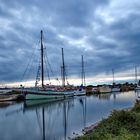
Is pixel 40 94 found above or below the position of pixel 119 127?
above

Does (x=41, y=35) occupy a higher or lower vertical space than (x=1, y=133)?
higher

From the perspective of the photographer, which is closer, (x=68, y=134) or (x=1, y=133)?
(x=68, y=134)

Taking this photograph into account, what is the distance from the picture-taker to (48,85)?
8375cm

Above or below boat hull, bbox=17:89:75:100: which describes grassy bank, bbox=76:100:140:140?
below

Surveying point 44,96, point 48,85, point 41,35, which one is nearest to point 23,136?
point 44,96

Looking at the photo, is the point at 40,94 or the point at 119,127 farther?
the point at 40,94

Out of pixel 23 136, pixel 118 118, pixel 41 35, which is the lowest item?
pixel 23 136

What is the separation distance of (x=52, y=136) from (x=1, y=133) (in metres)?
5.18

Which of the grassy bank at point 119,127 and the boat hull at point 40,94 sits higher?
the boat hull at point 40,94

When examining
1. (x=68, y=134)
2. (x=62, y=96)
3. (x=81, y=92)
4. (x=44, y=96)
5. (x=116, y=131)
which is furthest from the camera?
(x=81, y=92)

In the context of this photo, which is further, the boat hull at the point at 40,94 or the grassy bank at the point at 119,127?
the boat hull at the point at 40,94

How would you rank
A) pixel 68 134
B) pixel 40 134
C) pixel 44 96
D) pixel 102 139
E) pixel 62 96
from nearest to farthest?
1. pixel 102 139
2. pixel 68 134
3. pixel 40 134
4. pixel 44 96
5. pixel 62 96

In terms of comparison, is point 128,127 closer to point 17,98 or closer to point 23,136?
point 23,136

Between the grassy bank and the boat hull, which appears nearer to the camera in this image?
the grassy bank
